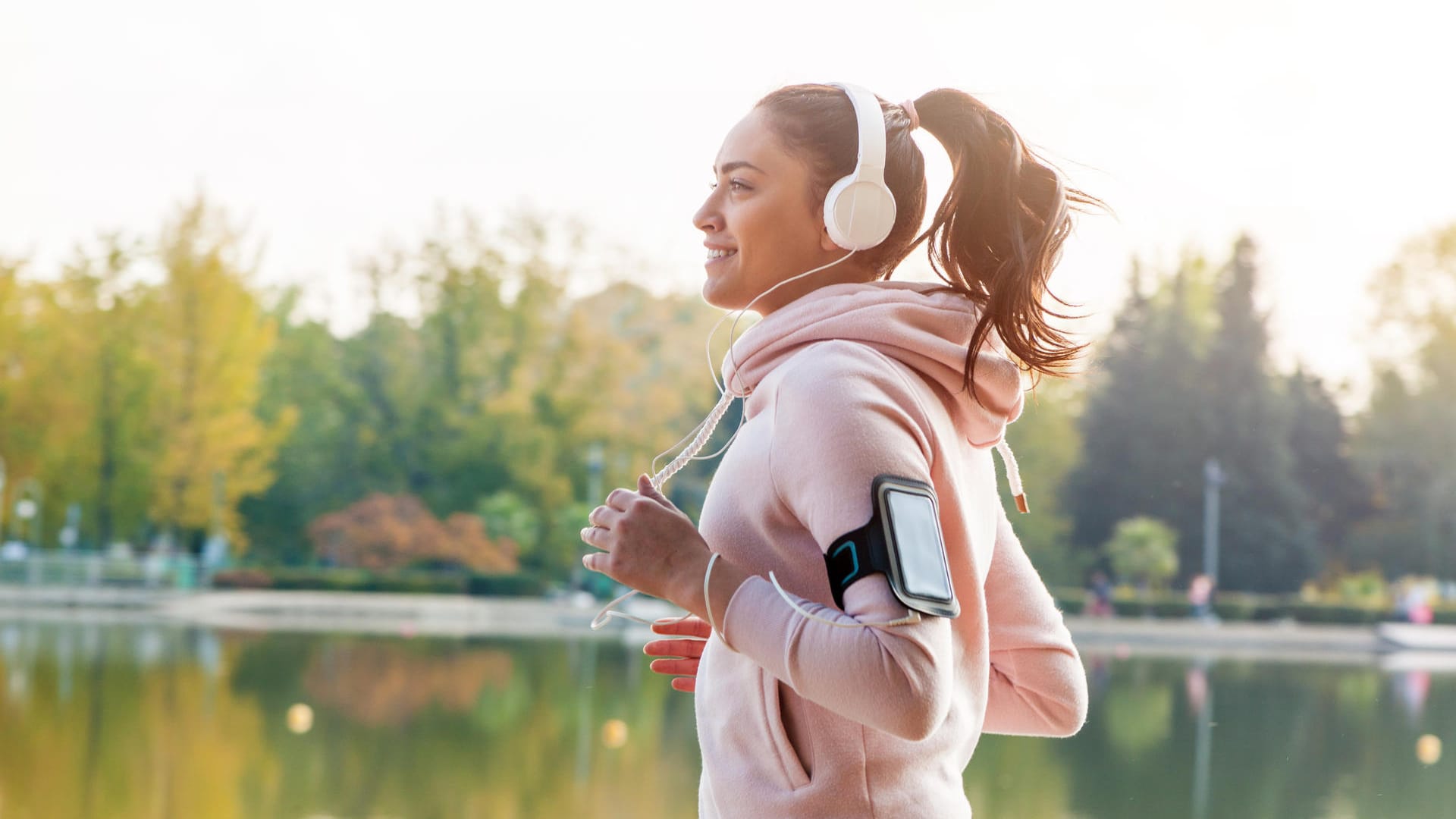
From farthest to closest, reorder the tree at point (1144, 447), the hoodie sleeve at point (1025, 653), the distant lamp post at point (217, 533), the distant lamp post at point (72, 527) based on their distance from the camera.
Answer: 1. the distant lamp post at point (72, 527)
2. the tree at point (1144, 447)
3. the distant lamp post at point (217, 533)
4. the hoodie sleeve at point (1025, 653)

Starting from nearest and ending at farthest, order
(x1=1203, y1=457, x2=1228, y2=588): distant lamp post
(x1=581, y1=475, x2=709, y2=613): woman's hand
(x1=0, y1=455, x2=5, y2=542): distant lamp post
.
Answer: (x1=581, y1=475, x2=709, y2=613): woman's hand < (x1=1203, y1=457, x2=1228, y2=588): distant lamp post < (x1=0, y1=455, x2=5, y2=542): distant lamp post

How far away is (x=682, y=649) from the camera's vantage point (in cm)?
133

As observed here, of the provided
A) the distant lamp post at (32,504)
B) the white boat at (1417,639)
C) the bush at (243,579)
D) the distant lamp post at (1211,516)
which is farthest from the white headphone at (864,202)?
the distant lamp post at (32,504)

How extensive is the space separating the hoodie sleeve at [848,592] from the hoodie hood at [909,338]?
0.05 meters

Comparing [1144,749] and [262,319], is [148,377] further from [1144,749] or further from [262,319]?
[1144,749]

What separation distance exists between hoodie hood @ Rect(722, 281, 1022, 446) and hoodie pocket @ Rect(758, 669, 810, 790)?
9.1 inches

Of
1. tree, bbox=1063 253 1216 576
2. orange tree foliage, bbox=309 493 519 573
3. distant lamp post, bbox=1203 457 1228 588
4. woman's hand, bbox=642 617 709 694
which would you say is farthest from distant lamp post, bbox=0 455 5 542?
woman's hand, bbox=642 617 709 694

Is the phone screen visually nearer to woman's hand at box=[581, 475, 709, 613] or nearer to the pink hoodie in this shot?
the pink hoodie

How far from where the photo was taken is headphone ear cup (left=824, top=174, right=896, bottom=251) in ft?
3.67

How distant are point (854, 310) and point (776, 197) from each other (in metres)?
0.15

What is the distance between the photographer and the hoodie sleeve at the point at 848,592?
0.93m

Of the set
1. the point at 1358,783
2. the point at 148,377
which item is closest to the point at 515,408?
the point at 148,377

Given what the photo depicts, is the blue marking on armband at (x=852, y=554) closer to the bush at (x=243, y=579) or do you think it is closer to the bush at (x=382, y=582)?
the bush at (x=382, y=582)

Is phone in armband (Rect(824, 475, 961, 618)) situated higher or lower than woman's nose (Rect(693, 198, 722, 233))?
Answer: lower
